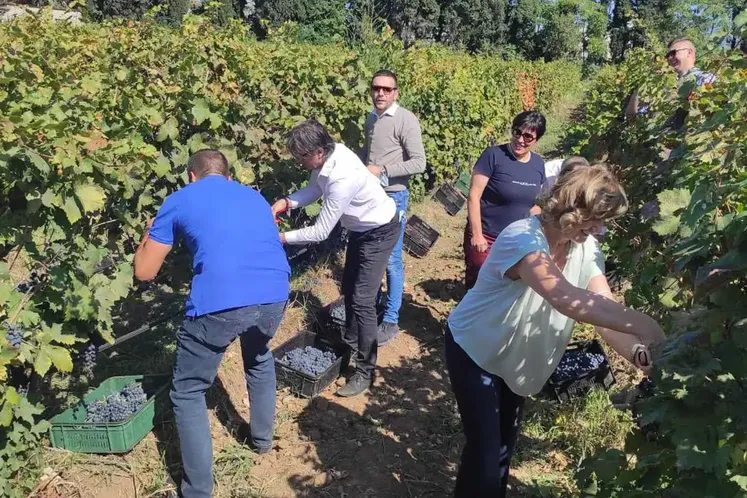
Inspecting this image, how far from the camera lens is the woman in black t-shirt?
4.01 meters

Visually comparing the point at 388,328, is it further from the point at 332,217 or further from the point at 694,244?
the point at 694,244

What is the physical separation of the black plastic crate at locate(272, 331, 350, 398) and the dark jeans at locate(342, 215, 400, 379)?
28 centimetres

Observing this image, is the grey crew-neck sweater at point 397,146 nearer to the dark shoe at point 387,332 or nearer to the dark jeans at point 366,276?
the dark jeans at point 366,276

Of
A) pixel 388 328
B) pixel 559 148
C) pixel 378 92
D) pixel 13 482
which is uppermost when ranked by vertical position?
pixel 378 92

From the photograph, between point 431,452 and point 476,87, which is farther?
point 476,87

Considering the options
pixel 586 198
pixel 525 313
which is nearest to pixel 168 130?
pixel 525 313

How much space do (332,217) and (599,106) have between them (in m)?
9.15

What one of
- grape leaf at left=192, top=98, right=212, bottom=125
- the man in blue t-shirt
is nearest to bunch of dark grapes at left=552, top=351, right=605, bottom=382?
the man in blue t-shirt

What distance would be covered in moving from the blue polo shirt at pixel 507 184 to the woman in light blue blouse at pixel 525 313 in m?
1.76

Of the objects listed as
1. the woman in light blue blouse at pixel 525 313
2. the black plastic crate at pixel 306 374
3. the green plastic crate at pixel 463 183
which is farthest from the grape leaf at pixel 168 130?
the green plastic crate at pixel 463 183

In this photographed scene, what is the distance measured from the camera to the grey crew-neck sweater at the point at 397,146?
4.66 meters

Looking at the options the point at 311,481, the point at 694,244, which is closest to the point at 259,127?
the point at 311,481

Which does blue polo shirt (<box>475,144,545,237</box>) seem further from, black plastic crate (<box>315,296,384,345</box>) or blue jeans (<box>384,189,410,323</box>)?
Answer: black plastic crate (<box>315,296,384,345</box>)

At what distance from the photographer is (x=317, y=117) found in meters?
5.14
